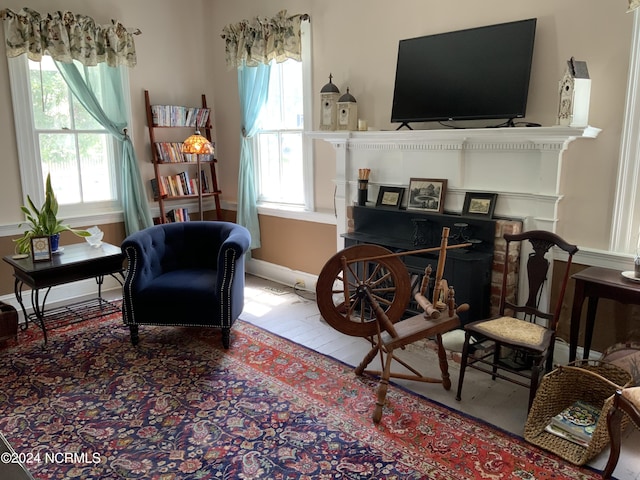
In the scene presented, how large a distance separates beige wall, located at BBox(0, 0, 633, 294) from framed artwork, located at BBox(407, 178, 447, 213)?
459 mm

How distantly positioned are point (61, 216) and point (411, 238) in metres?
3.11

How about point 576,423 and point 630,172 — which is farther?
point 630,172

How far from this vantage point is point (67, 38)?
4176mm

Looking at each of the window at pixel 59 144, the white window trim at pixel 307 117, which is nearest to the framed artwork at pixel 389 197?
Answer: the white window trim at pixel 307 117

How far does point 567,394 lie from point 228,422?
67.6 inches

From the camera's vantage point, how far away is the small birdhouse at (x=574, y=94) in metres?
2.69

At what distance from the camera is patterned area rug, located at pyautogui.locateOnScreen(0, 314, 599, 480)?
2199 millimetres

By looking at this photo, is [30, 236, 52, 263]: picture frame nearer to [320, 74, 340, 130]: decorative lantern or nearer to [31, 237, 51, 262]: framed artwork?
[31, 237, 51, 262]: framed artwork

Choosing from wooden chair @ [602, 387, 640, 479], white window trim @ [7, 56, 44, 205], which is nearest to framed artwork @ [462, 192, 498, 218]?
wooden chair @ [602, 387, 640, 479]

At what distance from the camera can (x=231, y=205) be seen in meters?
5.43

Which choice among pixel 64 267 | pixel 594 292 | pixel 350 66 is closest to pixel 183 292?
pixel 64 267

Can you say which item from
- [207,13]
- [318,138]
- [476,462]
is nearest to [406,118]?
[318,138]

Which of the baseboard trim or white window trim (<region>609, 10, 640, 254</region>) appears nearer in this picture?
white window trim (<region>609, 10, 640, 254</region>)

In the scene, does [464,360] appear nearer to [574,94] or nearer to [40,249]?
[574,94]
